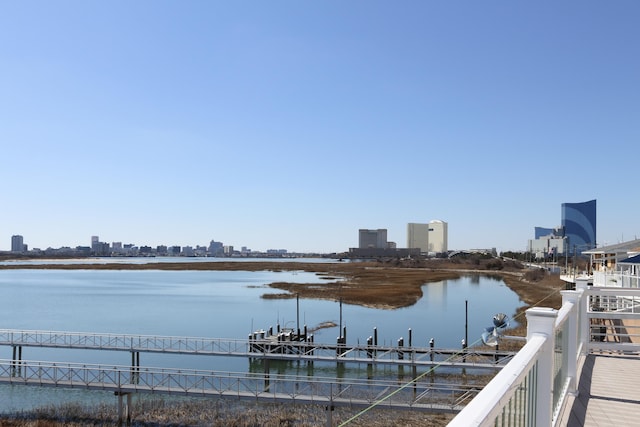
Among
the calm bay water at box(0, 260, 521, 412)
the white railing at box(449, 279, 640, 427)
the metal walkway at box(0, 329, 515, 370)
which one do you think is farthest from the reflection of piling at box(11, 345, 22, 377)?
the white railing at box(449, 279, 640, 427)

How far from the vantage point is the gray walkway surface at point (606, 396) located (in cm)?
594

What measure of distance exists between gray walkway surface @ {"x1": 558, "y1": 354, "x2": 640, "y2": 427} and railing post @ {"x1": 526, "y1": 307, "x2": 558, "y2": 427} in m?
2.02

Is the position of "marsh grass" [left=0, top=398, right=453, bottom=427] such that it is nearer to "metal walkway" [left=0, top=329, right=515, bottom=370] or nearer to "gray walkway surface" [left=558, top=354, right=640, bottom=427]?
"metal walkway" [left=0, top=329, right=515, bottom=370]

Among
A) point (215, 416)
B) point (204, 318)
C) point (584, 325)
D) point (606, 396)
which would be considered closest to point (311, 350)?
point (215, 416)

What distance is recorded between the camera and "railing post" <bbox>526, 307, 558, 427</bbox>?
13.3 feet

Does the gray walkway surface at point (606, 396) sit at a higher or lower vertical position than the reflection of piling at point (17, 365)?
higher

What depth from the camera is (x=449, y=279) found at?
11119 cm

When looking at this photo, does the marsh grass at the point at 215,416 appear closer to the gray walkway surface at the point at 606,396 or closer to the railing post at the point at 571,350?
the gray walkway surface at the point at 606,396

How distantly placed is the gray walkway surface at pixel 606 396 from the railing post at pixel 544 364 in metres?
2.02

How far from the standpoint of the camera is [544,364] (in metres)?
4.10

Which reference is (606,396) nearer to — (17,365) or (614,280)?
(614,280)

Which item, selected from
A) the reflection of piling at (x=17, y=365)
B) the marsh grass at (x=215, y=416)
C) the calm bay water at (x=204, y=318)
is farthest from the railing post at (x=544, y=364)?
the reflection of piling at (x=17, y=365)

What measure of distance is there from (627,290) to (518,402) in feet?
28.8

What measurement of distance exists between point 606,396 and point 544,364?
3.77 metres
